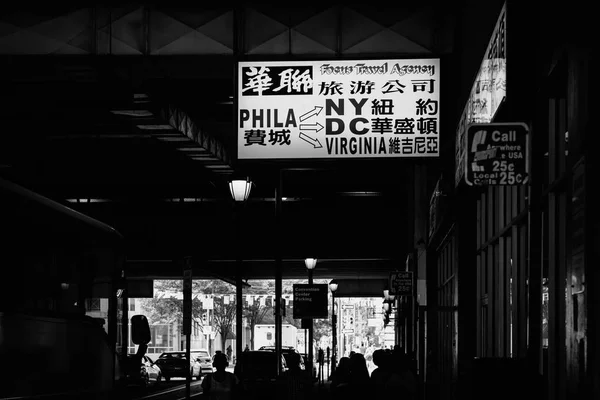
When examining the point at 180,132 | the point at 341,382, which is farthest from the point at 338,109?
the point at 180,132

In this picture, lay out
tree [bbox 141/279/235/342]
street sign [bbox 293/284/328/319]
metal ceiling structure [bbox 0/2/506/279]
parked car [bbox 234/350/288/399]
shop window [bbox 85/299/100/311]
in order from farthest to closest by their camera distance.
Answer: tree [bbox 141/279/235/342] < street sign [bbox 293/284/328/319] < parked car [bbox 234/350/288/399] < metal ceiling structure [bbox 0/2/506/279] < shop window [bbox 85/299/100/311]

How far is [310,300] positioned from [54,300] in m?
27.1

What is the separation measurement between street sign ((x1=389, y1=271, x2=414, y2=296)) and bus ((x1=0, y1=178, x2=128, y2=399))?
14.2 metres

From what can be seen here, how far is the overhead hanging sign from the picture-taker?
16.7 metres

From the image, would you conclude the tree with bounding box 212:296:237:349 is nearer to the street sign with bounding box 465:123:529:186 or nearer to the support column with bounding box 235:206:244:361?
the support column with bounding box 235:206:244:361

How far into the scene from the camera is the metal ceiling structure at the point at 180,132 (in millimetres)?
20500

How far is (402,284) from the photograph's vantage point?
29266mm

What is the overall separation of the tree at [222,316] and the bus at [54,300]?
9325 centimetres

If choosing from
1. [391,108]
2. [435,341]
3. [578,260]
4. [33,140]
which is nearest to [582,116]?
[578,260]

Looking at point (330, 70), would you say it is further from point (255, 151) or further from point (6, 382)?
point (6, 382)

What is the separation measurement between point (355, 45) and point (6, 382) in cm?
1132

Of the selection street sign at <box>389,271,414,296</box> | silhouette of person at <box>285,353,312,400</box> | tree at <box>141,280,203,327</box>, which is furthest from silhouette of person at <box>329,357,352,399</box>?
tree at <box>141,280,203,327</box>

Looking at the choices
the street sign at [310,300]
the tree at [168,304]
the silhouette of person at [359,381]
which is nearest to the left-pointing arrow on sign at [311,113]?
the silhouette of person at [359,381]

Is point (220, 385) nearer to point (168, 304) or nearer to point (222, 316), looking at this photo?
point (222, 316)
